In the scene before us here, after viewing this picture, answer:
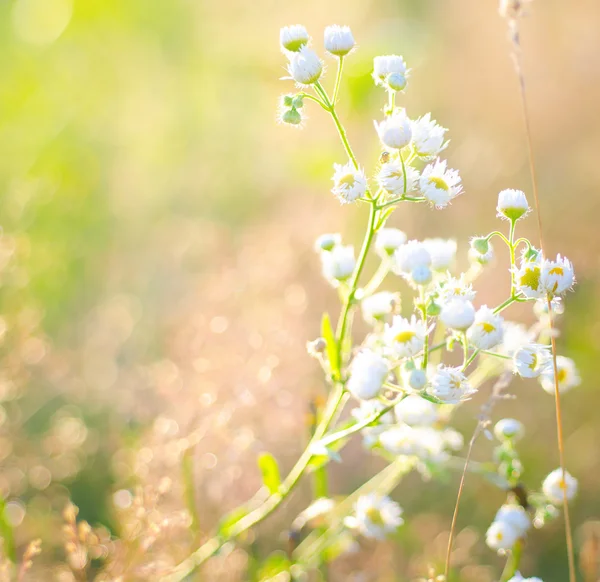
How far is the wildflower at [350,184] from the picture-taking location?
0.93 meters

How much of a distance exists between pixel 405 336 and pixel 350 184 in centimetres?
23

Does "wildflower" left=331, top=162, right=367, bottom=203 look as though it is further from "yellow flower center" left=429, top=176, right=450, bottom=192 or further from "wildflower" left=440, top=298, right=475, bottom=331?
"wildflower" left=440, top=298, right=475, bottom=331

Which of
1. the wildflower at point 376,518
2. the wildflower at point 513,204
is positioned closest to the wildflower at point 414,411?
the wildflower at point 376,518

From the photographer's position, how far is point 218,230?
217 cm

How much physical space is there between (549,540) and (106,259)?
1784 mm

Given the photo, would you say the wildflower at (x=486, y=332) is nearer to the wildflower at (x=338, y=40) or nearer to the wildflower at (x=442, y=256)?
the wildflower at (x=442, y=256)

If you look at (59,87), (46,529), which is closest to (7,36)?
(59,87)

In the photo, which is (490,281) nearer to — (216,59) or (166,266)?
(166,266)

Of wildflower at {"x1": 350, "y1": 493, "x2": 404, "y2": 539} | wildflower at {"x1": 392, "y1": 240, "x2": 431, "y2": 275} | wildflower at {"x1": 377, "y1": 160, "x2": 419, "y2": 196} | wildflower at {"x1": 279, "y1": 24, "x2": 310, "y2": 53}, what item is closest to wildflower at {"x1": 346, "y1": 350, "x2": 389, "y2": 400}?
wildflower at {"x1": 392, "y1": 240, "x2": 431, "y2": 275}

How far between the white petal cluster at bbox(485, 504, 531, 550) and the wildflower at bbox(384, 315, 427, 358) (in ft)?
1.26

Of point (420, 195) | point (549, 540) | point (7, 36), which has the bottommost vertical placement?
point (549, 540)

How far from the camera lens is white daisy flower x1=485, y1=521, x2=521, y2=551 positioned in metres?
1.07

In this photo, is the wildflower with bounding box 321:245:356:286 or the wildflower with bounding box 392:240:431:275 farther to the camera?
the wildflower with bounding box 321:245:356:286

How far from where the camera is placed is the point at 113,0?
11.1 feet
